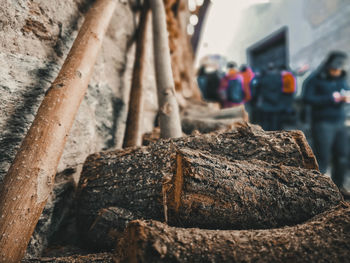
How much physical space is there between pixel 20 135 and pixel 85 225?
508mm

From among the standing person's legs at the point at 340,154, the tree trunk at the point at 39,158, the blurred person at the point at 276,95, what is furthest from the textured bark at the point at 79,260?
the blurred person at the point at 276,95

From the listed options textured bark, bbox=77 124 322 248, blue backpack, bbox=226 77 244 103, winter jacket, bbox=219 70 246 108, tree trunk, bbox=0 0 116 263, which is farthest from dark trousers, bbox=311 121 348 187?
tree trunk, bbox=0 0 116 263

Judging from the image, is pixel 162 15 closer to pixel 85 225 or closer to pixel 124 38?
pixel 124 38

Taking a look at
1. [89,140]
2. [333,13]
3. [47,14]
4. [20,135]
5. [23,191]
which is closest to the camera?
[23,191]

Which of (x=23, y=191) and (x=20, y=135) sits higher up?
(x=20, y=135)

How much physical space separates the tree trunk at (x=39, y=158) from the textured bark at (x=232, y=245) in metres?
0.37

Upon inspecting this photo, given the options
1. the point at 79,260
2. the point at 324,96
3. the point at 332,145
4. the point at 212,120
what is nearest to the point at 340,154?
the point at 332,145

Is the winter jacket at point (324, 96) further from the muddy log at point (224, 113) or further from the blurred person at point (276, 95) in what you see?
the muddy log at point (224, 113)

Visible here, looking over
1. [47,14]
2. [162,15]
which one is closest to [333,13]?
[162,15]

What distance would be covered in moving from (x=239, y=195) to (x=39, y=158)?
2.49 ft

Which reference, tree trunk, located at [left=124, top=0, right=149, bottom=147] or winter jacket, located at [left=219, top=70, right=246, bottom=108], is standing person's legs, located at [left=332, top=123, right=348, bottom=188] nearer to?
winter jacket, located at [left=219, top=70, right=246, bottom=108]

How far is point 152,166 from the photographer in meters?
0.99

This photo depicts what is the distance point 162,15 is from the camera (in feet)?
6.14

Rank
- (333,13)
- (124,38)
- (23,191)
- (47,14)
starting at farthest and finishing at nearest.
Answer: (333,13) < (124,38) < (47,14) < (23,191)
